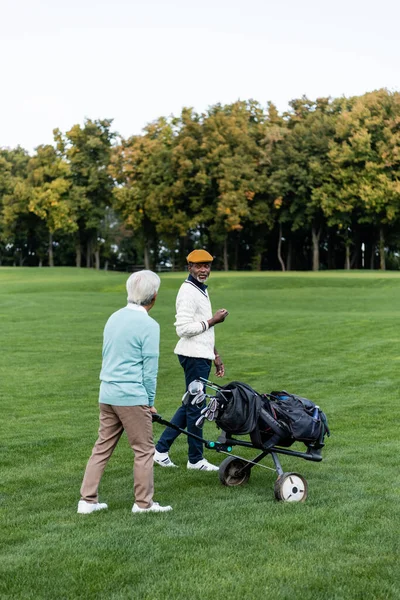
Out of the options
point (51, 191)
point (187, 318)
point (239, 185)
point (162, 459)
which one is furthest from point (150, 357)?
point (51, 191)

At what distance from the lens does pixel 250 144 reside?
6450cm

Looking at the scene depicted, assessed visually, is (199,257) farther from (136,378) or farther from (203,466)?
(203,466)

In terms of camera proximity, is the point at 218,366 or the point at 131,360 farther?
the point at 218,366

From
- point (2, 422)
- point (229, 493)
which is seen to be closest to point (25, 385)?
point (2, 422)

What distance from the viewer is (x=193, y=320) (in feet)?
25.3

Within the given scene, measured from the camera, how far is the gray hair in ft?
20.1

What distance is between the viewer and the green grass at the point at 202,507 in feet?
14.7

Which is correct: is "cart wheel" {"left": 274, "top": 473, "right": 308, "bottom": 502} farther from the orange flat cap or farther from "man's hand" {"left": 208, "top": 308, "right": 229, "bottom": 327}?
the orange flat cap

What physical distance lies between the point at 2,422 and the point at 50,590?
276 inches

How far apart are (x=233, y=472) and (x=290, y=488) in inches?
35.6

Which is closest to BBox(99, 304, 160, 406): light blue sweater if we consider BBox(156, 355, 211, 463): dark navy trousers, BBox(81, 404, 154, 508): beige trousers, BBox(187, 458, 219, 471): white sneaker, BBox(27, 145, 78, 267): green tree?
BBox(81, 404, 154, 508): beige trousers

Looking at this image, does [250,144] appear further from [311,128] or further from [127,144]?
[127,144]

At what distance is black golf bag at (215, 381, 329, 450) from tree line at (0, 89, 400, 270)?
50.8 m

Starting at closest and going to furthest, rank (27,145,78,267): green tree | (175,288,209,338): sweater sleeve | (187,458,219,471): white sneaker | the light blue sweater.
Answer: the light blue sweater → (175,288,209,338): sweater sleeve → (187,458,219,471): white sneaker → (27,145,78,267): green tree
